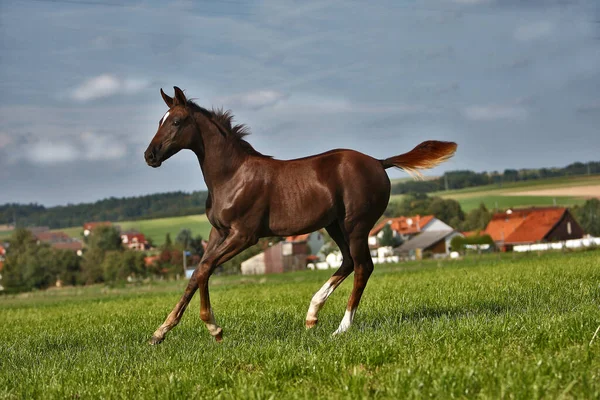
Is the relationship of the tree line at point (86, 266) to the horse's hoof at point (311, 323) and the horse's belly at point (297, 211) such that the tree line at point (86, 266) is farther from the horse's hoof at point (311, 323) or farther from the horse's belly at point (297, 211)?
the horse's belly at point (297, 211)

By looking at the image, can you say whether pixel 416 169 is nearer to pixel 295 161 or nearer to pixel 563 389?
pixel 295 161

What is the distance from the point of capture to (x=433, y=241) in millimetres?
122062

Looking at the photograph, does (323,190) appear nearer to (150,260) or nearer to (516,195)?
(150,260)

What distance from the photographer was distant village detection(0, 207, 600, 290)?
10106 cm

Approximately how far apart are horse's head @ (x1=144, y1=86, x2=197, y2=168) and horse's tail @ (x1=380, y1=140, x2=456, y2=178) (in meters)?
2.54

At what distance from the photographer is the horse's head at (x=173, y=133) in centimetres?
899

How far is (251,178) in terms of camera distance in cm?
906

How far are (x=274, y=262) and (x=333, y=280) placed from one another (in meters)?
100

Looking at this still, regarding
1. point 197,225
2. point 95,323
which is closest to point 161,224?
point 197,225

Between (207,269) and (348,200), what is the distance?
5.94ft

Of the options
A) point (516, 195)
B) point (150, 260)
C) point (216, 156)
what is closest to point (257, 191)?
point (216, 156)

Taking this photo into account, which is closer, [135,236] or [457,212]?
[457,212]

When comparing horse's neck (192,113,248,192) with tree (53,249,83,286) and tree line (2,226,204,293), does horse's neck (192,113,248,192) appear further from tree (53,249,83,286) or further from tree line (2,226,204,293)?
tree (53,249,83,286)

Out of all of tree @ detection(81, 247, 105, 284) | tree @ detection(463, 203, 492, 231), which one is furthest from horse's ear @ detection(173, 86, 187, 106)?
tree @ detection(463, 203, 492, 231)
